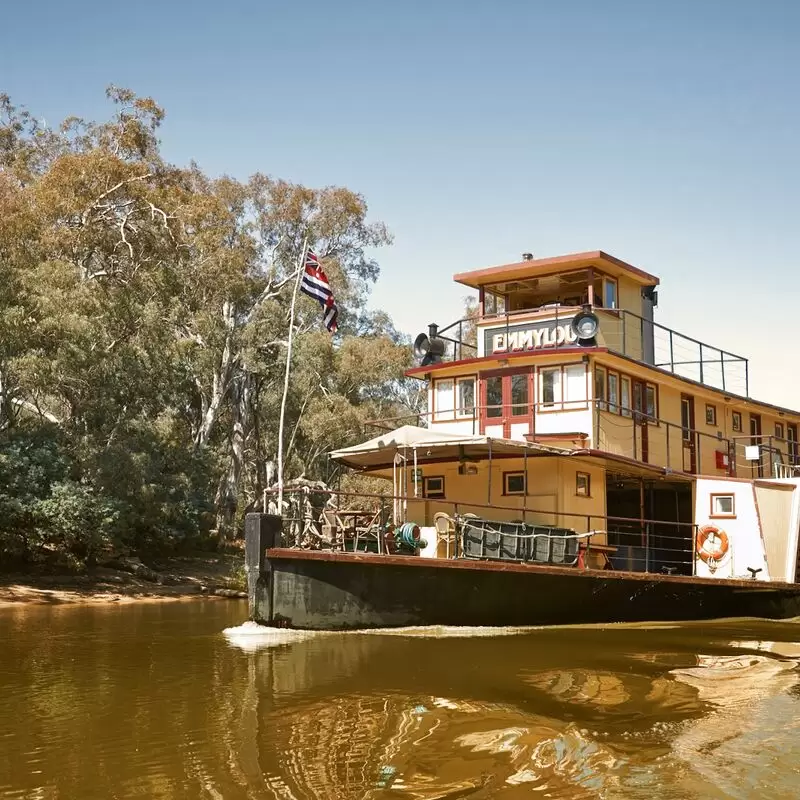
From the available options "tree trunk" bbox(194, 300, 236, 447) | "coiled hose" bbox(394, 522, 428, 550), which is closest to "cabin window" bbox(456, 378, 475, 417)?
"coiled hose" bbox(394, 522, 428, 550)

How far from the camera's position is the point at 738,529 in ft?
59.3

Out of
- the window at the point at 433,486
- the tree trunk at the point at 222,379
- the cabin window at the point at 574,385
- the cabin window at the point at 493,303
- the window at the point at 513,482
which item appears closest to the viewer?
the window at the point at 513,482

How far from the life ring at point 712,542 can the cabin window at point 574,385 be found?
3356 millimetres

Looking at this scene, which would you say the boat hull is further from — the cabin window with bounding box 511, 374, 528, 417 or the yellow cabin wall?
the cabin window with bounding box 511, 374, 528, 417

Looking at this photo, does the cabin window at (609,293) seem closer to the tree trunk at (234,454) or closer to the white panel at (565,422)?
the white panel at (565,422)

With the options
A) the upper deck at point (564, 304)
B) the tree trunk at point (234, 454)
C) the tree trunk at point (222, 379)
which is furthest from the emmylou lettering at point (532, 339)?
the tree trunk at point (234, 454)

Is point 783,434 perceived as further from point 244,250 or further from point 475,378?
point 244,250

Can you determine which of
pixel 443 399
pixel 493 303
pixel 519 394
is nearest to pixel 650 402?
pixel 519 394

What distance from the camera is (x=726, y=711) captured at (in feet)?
30.0

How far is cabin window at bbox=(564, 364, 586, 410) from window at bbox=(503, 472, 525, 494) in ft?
5.47

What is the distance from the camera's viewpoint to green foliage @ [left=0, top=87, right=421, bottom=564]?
26484 mm

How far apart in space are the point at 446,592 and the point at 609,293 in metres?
8.58

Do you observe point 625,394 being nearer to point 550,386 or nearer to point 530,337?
point 550,386

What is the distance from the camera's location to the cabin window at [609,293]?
2045 cm
